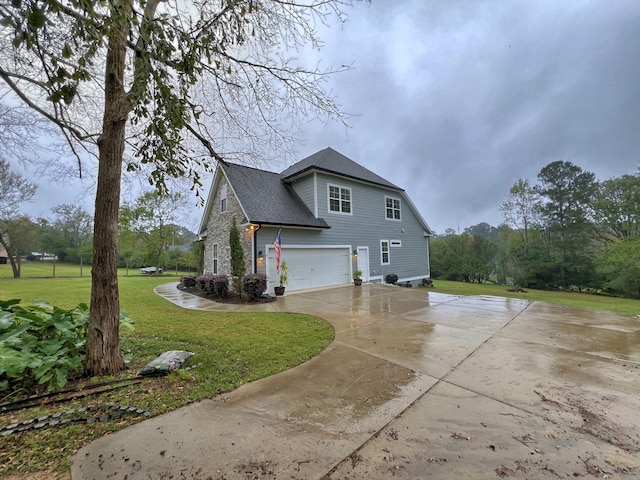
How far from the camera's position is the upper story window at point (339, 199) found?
12.9 m

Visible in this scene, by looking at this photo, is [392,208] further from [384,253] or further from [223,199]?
[223,199]

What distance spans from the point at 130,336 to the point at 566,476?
6.31m

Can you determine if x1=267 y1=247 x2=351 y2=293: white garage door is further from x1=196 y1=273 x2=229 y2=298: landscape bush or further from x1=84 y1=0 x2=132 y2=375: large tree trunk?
x1=84 y1=0 x2=132 y2=375: large tree trunk

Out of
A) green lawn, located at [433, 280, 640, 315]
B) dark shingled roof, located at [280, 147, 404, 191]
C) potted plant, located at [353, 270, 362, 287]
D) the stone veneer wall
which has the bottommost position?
green lawn, located at [433, 280, 640, 315]

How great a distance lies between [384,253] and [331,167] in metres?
5.94

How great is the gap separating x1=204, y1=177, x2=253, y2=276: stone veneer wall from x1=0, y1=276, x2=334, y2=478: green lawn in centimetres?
389

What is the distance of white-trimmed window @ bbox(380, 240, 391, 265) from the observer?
15.1 m

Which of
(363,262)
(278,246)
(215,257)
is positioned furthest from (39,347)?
(363,262)

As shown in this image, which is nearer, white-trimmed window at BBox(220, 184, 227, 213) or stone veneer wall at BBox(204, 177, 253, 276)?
stone veneer wall at BBox(204, 177, 253, 276)

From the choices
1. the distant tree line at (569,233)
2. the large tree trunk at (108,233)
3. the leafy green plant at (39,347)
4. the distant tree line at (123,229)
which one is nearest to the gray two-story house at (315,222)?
the distant tree line at (123,229)

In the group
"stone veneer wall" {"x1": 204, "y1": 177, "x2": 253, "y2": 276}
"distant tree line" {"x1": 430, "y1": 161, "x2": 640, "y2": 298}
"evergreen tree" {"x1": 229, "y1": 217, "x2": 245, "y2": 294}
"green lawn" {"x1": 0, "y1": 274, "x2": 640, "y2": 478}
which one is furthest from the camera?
"distant tree line" {"x1": 430, "y1": 161, "x2": 640, "y2": 298}

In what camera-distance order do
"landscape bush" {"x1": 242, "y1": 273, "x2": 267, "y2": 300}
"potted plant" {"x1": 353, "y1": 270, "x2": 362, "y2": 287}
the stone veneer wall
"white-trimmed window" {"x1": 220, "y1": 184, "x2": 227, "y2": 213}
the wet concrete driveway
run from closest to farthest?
the wet concrete driveway < "landscape bush" {"x1": 242, "y1": 273, "x2": 267, "y2": 300} < the stone veneer wall < "white-trimmed window" {"x1": 220, "y1": 184, "x2": 227, "y2": 213} < "potted plant" {"x1": 353, "y1": 270, "x2": 362, "y2": 287}

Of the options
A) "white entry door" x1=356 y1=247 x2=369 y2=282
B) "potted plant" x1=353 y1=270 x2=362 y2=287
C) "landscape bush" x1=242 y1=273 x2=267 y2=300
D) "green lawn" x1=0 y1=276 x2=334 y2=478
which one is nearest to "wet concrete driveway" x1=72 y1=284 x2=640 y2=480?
"green lawn" x1=0 y1=276 x2=334 y2=478

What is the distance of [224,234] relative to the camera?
12789 millimetres
